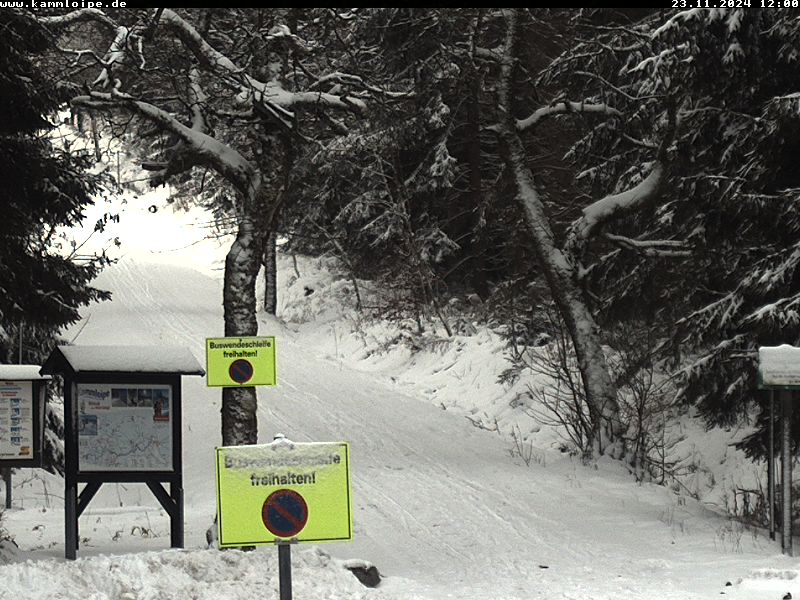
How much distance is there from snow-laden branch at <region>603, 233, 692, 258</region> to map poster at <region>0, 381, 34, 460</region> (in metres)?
8.93

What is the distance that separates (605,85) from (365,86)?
20.0 feet

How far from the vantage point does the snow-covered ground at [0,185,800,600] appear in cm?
974

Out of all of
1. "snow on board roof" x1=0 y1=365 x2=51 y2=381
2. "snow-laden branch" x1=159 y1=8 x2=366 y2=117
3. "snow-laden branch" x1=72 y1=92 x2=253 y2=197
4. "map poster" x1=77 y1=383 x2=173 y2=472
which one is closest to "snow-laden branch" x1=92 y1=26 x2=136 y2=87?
"snow-laden branch" x1=72 y1=92 x2=253 y2=197

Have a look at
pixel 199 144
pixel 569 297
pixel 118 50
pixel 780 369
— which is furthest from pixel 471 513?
pixel 118 50

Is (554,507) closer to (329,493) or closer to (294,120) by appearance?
(294,120)

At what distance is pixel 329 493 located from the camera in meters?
5.75

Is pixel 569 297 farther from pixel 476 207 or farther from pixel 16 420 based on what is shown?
pixel 476 207

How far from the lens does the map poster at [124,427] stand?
36.2 feet

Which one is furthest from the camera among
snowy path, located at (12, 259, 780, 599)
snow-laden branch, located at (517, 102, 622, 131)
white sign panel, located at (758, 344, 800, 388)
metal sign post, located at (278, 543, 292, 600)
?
snow-laden branch, located at (517, 102, 622, 131)

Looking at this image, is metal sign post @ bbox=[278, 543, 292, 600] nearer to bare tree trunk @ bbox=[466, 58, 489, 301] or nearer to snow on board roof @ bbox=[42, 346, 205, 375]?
snow on board roof @ bbox=[42, 346, 205, 375]

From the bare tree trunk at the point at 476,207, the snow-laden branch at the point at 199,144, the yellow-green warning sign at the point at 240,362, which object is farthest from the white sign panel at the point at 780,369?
the bare tree trunk at the point at 476,207

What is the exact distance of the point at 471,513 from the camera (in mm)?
14062

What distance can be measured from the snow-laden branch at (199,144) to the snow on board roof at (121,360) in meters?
2.32

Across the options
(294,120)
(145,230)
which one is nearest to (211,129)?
(294,120)
